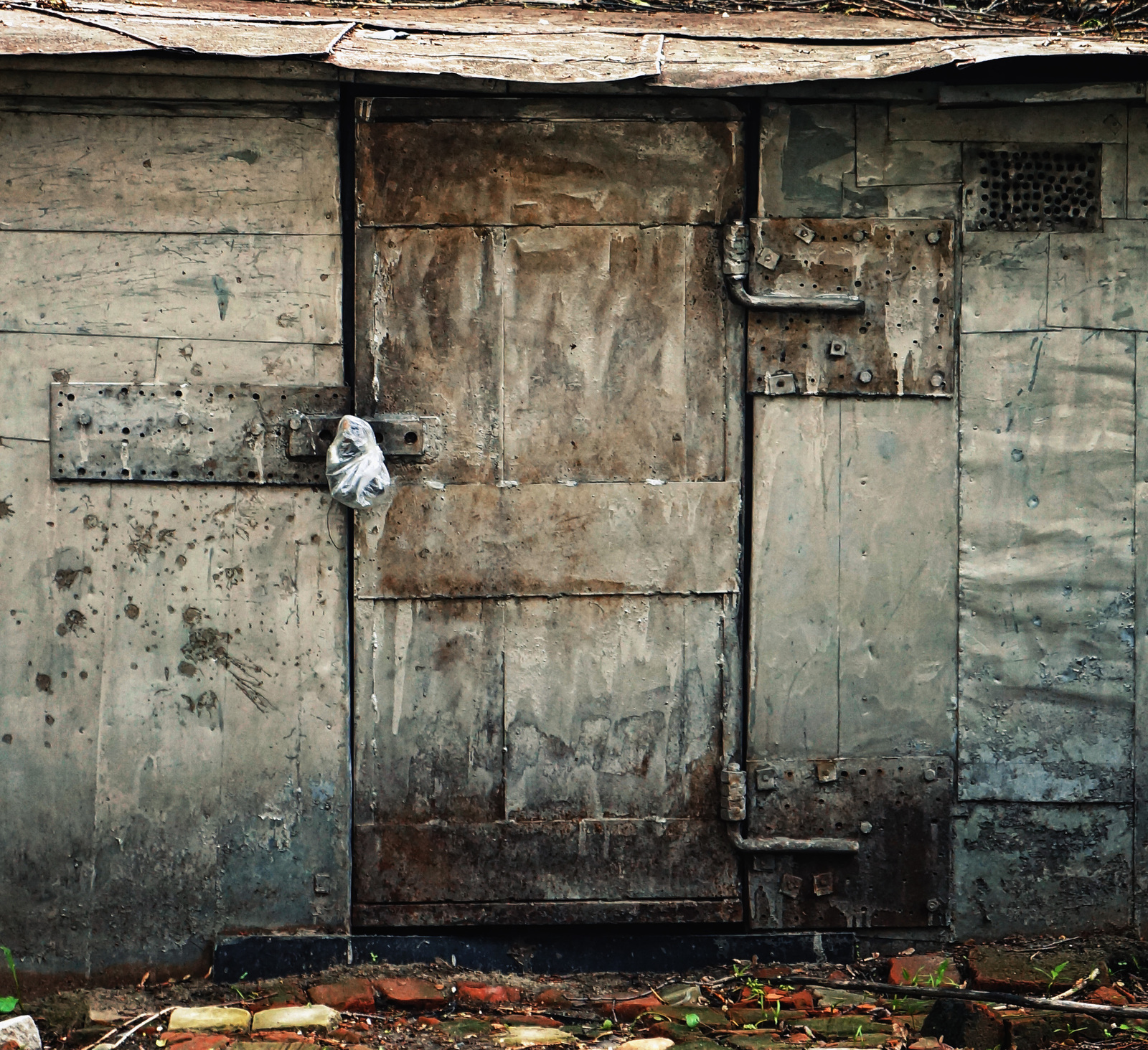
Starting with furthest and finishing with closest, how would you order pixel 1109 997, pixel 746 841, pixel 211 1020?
1. pixel 746 841
2. pixel 1109 997
3. pixel 211 1020

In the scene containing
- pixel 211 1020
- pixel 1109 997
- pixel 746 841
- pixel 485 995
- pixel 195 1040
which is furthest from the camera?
pixel 746 841

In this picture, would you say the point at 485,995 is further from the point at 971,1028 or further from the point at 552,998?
the point at 971,1028

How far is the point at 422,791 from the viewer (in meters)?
4.04

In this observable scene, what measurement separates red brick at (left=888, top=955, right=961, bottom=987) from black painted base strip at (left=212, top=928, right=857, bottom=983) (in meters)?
0.19

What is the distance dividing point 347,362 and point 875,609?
220cm

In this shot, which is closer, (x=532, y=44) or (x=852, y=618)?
(x=532, y=44)

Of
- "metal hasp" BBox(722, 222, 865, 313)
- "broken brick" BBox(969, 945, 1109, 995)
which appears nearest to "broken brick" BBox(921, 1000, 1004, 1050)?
"broken brick" BBox(969, 945, 1109, 995)

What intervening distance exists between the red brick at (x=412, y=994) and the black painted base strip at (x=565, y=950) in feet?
0.37

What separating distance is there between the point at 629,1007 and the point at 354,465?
2.17 meters

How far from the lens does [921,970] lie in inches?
154

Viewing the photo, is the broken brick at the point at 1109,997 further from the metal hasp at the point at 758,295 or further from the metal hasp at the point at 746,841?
the metal hasp at the point at 758,295

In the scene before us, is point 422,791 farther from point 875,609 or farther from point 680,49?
point 680,49

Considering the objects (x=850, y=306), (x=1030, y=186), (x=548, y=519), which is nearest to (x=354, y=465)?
(x=548, y=519)

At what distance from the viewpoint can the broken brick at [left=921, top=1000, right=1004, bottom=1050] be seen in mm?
3434
